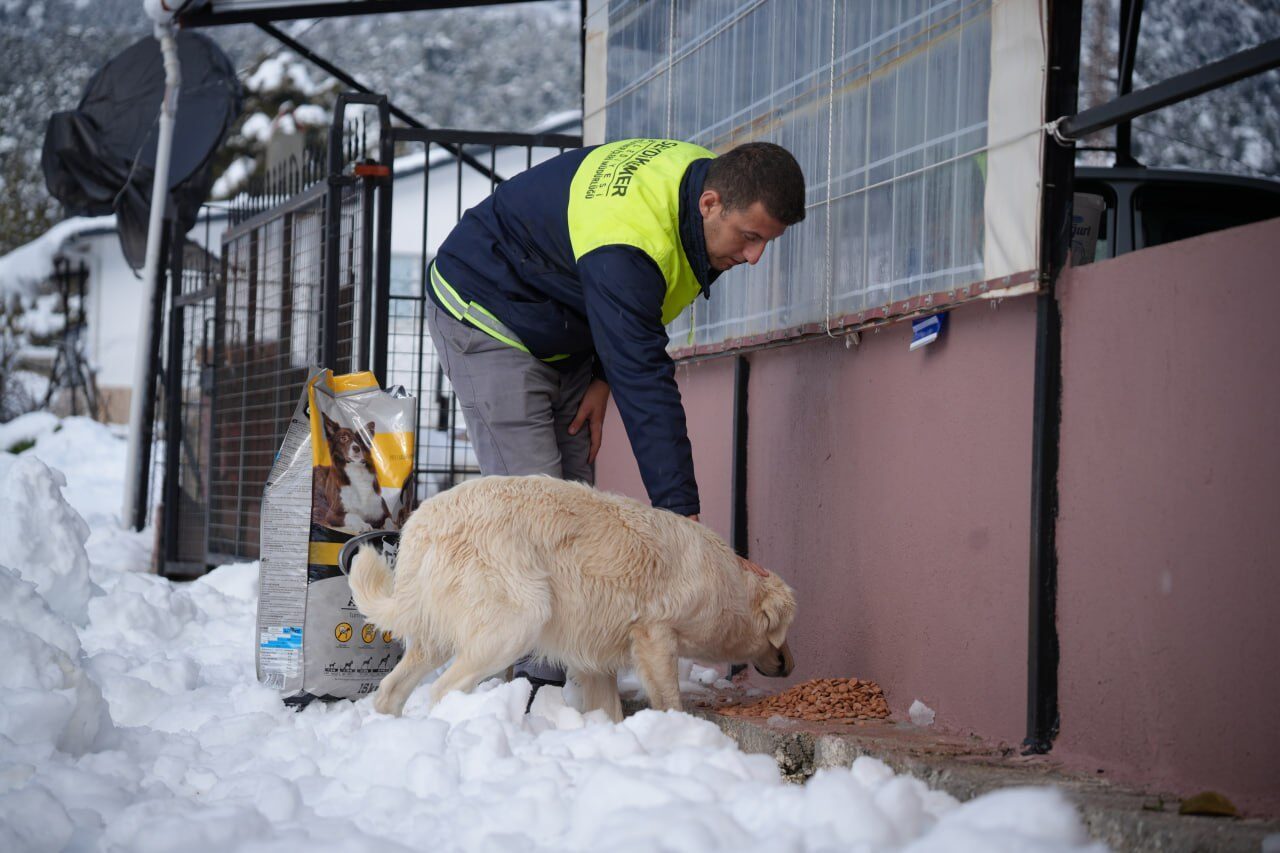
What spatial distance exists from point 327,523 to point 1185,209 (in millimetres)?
4314

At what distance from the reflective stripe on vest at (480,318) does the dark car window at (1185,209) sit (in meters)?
3.22

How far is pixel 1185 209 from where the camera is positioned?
5.90 m

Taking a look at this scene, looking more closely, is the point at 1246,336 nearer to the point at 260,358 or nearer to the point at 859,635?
the point at 859,635

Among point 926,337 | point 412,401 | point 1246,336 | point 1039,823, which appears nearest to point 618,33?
point 412,401

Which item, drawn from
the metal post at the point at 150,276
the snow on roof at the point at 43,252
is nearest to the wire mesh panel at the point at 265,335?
the metal post at the point at 150,276

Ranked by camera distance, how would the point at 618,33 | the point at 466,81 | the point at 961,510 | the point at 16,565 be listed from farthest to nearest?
1. the point at 466,81
2. the point at 618,33
3. the point at 16,565
4. the point at 961,510

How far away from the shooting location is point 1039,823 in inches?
84.0

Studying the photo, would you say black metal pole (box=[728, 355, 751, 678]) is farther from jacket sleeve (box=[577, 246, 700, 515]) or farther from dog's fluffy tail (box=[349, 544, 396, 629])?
dog's fluffy tail (box=[349, 544, 396, 629])

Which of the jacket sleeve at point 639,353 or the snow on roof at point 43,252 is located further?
the snow on roof at point 43,252

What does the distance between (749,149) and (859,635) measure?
1697 mm

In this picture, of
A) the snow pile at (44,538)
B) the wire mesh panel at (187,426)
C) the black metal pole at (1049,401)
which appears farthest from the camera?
the wire mesh panel at (187,426)

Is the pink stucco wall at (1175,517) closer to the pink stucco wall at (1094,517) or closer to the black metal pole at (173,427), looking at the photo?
the pink stucco wall at (1094,517)

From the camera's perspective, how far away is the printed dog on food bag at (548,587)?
3439mm

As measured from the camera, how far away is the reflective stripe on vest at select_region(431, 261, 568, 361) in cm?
409
